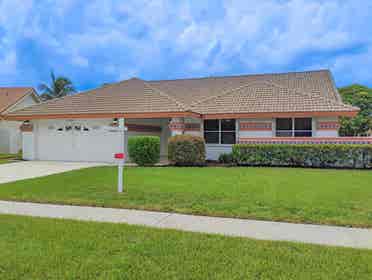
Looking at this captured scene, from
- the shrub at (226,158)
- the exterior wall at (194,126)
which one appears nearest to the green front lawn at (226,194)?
the shrub at (226,158)

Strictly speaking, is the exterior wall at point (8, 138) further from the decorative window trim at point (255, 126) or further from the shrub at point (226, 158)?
the decorative window trim at point (255, 126)

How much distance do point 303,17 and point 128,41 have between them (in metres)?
13.1

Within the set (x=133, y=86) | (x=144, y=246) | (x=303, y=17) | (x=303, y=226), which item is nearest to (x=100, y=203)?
(x=144, y=246)

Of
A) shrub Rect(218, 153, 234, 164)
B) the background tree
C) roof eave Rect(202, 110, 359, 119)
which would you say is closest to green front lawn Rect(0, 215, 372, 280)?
shrub Rect(218, 153, 234, 164)

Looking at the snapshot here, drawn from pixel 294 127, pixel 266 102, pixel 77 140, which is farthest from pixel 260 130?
pixel 77 140

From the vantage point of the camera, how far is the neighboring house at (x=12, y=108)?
27.3 metres

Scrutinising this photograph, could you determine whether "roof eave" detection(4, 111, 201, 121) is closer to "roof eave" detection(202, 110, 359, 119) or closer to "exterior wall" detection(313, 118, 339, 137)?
"roof eave" detection(202, 110, 359, 119)

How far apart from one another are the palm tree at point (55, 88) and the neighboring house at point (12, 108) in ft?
17.2

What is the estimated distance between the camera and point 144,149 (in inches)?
591

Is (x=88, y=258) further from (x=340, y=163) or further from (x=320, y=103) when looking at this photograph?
(x=320, y=103)

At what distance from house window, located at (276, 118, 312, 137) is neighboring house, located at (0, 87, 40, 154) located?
20842 millimetres

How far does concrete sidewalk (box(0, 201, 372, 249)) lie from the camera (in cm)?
501

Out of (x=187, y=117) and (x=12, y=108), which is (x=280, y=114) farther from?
(x=12, y=108)

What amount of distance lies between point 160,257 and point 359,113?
3453cm
